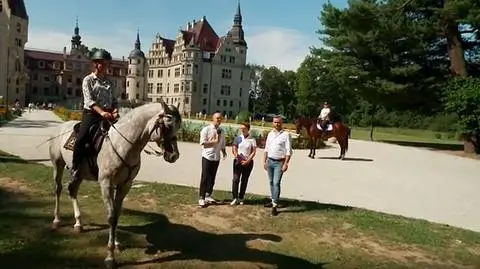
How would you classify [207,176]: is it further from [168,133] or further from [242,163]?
[168,133]

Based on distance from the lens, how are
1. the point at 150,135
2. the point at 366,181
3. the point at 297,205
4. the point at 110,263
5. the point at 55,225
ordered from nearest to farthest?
1. the point at 110,263
2. the point at 150,135
3. the point at 55,225
4. the point at 297,205
5. the point at 366,181

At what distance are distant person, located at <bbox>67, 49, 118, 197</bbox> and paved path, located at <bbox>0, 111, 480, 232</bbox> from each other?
18.8 ft

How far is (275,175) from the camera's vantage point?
29.7 feet

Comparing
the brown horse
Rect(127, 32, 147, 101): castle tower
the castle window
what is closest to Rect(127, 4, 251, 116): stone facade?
the castle window

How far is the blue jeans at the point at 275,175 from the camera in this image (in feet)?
29.1

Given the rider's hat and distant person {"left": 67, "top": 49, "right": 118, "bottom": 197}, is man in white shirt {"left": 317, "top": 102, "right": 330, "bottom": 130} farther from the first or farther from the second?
the rider's hat

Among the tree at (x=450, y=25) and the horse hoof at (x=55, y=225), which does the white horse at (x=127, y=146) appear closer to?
the horse hoof at (x=55, y=225)

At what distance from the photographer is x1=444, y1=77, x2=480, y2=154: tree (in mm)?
27562

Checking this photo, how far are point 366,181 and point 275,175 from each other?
678 cm

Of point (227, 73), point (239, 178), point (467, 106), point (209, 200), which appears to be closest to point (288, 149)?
point (239, 178)

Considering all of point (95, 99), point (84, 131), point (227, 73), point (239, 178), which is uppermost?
point (227, 73)

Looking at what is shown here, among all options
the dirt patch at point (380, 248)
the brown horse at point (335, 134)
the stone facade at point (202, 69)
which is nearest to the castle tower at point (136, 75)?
the stone facade at point (202, 69)

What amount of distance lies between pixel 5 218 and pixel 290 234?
4.55 m

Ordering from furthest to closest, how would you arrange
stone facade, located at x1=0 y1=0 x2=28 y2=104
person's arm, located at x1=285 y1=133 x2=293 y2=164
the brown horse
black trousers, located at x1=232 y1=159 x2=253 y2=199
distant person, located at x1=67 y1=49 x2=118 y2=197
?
stone facade, located at x1=0 y1=0 x2=28 y2=104
the brown horse
black trousers, located at x1=232 y1=159 x2=253 y2=199
person's arm, located at x1=285 y1=133 x2=293 y2=164
distant person, located at x1=67 y1=49 x2=118 y2=197
